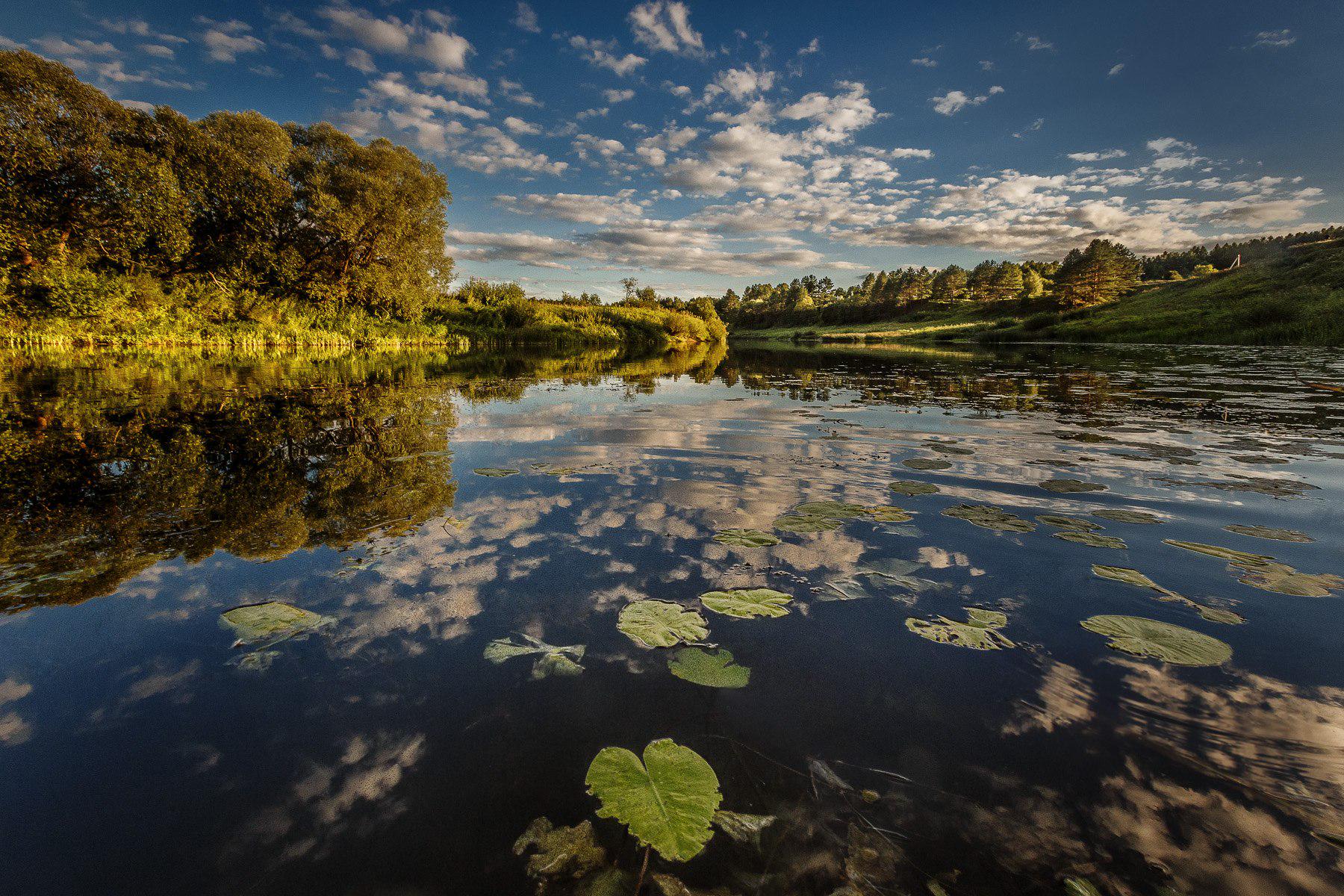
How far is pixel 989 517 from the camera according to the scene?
4480mm

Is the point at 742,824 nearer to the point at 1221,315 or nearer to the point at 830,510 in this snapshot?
the point at 830,510

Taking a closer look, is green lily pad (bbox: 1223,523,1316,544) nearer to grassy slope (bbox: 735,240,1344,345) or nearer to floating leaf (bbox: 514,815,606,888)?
floating leaf (bbox: 514,815,606,888)

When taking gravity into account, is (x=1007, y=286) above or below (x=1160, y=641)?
above

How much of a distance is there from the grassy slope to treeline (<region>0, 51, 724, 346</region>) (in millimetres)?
55688

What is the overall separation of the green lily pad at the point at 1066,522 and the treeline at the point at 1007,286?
76740 millimetres

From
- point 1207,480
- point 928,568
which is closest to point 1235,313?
point 1207,480

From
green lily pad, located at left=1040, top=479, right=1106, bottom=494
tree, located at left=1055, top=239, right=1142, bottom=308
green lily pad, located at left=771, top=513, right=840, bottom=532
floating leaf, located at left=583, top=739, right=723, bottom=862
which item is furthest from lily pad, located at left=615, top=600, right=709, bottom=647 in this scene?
tree, located at left=1055, top=239, right=1142, bottom=308

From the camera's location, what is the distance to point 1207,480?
215 inches

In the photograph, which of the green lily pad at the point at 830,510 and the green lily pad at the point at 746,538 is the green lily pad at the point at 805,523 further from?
the green lily pad at the point at 746,538

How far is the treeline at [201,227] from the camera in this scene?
20516 mm

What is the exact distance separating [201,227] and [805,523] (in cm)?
3947

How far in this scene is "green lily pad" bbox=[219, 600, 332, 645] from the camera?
8.75ft

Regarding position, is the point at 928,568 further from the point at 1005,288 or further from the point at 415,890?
the point at 1005,288

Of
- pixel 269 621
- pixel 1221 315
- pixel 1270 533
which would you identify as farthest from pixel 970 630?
pixel 1221 315
